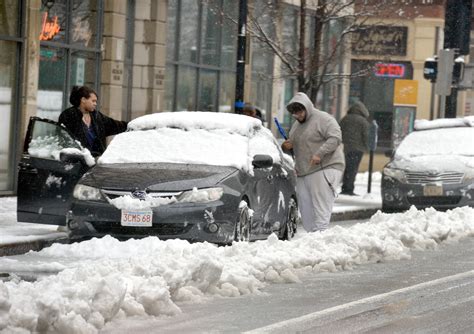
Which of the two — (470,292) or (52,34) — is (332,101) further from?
(470,292)

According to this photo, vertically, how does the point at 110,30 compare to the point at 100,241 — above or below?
above

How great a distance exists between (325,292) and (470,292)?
1.22 m

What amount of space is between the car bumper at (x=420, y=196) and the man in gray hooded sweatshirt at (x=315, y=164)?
5742 mm

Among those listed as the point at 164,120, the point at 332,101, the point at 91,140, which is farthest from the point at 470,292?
the point at 332,101

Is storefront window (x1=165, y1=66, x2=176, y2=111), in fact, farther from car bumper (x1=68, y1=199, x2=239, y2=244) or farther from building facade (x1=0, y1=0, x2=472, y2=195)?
car bumper (x1=68, y1=199, x2=239, y2=244)

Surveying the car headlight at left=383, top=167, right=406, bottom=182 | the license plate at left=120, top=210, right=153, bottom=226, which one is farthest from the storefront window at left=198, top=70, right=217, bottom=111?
the license plate at left=120, top=210, right=153, bottom=226

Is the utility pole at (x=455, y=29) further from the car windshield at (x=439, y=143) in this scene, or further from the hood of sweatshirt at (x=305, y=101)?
the hood of sweatshirt at (x=305, y=101)

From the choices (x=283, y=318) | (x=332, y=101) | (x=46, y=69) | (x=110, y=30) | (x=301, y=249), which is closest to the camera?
(x=283, y=318)

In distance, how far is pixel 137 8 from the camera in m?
28.2

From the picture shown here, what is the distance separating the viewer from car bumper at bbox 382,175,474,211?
22.1 meters

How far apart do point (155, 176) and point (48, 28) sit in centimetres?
982

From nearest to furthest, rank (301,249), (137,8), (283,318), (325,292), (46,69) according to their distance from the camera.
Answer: (283,318) < (325,292) < (301,249) < (46,69) < (137,8)

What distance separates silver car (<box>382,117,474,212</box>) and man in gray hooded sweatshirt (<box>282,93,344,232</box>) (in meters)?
5.80

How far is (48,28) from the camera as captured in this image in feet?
79.6
